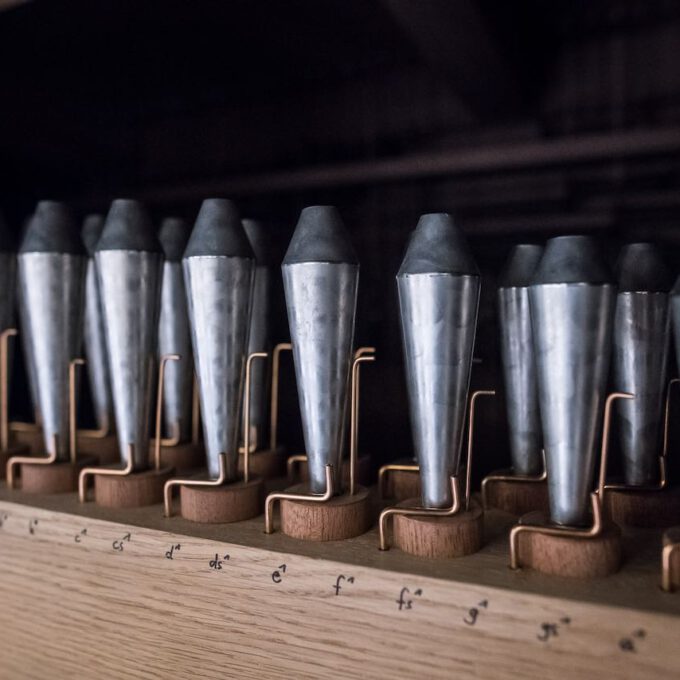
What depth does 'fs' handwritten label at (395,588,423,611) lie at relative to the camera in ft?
2.96

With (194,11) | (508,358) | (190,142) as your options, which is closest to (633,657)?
(508,358)

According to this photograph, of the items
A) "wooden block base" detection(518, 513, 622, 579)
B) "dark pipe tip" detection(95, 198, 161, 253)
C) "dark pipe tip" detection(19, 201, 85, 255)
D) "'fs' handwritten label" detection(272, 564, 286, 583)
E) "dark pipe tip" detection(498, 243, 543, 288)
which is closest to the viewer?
"wooden block base" detection(518, 513, 622, 579)

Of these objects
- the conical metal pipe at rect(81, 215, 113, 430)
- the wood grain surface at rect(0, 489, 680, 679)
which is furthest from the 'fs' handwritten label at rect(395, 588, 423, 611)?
the conical metal pipe at rect(81, 215, 113, 430)

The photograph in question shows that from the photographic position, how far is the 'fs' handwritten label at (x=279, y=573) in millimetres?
995

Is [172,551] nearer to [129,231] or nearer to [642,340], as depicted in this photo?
[129,231]

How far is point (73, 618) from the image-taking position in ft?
3.86

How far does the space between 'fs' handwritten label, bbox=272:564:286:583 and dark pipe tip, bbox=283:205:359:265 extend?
0.43m

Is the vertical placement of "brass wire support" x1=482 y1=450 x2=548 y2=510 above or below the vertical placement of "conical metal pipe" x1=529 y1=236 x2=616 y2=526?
below

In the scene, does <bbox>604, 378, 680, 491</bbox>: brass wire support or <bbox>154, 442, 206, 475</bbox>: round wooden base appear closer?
<bbox>604, 378, 680, 491</bbox>: brass wire support

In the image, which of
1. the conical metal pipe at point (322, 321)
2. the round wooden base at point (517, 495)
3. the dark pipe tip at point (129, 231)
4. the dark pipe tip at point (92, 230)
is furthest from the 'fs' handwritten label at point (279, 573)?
the dark pipe tip at point (92, 230)

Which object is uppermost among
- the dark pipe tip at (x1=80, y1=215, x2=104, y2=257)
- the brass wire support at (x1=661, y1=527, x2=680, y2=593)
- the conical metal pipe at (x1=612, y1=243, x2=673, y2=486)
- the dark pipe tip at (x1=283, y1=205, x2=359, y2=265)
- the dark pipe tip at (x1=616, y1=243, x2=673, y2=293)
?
the dark pipe tip at (x1=80, y1=215, x2=104, y2=257)

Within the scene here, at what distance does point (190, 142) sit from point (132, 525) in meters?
1.74

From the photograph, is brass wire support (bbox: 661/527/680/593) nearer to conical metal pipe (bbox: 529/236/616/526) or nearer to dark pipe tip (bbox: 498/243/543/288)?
conical metal pipe (bbox: 529/236/616/526)

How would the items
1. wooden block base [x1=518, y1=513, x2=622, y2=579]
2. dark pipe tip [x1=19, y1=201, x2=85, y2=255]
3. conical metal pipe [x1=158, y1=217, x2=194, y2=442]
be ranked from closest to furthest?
wooden block base [x1=518, y1=513, x2=622, y2=579] → dark pipe tip [x1=19, y1=201, x2=85, y2=255] → conical metal pipe [x1=158, y1=217, x2=194, y2=442]
